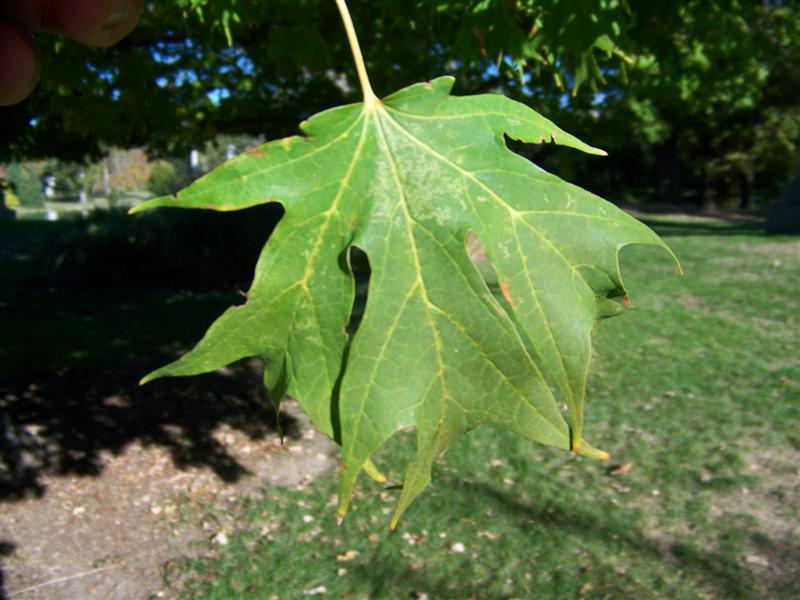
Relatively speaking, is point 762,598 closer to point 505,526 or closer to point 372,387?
point 505,526

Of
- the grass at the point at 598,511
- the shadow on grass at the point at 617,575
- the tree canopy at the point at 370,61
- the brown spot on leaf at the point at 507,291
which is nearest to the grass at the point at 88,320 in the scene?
the grass at the point at 598,511

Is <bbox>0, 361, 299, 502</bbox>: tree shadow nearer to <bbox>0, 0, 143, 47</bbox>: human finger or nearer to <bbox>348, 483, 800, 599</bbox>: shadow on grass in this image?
Answer: <bbox>348, 483, 800, 599</bbox>: shadow on grass

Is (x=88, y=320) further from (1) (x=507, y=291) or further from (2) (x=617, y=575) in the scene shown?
(1) (x=507, y=291)

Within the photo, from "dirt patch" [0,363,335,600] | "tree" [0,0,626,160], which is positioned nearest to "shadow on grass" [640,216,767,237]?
"tree" [0,0,626,160]

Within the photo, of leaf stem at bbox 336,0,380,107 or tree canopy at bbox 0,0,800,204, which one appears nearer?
leaf stem at bbox 336,0,380,107

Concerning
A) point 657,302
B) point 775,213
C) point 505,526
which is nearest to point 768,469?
point 505,526

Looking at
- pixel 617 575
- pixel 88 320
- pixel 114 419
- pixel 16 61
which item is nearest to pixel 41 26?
pixel 16 61
